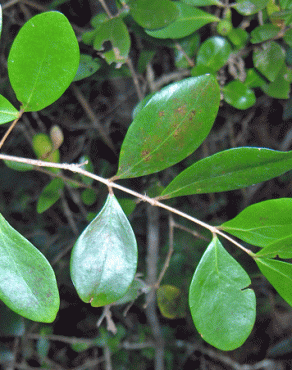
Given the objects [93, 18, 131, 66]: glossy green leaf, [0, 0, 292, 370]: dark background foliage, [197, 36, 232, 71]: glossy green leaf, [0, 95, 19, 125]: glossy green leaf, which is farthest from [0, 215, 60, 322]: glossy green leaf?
[0, 0, 292, 370]: dark background foliage

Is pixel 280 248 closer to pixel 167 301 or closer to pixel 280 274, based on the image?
pixel 280 274

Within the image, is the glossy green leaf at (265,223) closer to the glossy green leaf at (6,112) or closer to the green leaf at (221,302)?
the green leaf at (221,302)

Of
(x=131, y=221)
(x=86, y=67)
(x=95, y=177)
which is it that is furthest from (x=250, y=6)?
(x=131, y=221)

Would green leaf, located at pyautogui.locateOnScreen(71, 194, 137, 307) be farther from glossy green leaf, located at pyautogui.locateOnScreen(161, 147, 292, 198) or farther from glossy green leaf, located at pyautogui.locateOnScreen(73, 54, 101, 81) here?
glossy green leaf, located at pyautogui.locateOnScreen(73, 54, 101, 81)

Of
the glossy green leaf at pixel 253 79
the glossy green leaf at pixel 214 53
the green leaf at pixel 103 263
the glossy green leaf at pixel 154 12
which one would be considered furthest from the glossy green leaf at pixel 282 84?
the green leaf at pixel 103 263

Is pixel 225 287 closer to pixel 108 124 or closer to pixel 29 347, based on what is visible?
pixel 108 124

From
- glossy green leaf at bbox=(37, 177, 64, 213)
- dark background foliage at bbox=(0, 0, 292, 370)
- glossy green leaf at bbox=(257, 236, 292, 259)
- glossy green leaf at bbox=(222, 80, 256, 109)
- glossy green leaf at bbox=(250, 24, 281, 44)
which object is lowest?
dark background foliage at bbox=(0, 0, 292, 370)

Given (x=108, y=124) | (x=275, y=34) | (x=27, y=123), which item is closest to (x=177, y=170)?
(x=108, y=124)
